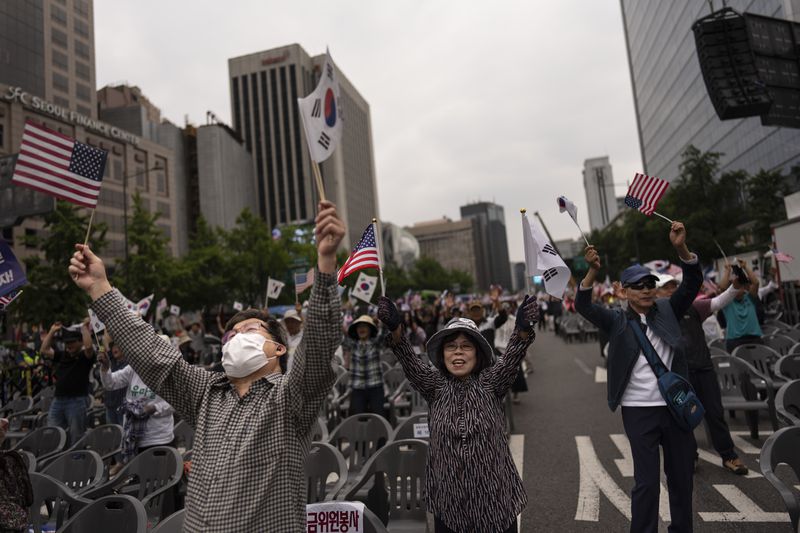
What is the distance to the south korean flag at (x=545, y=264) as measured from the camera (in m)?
3.70

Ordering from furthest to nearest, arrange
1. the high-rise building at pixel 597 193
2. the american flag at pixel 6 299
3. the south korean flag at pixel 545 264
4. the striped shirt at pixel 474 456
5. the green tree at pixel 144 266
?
the high-rise building at pixel 597 193 → the green tree at pixel 144 266 → the american flag at pixel 6 299 → the south korean flag at pixel 545 264 → the striped shirt at pixel 474 456

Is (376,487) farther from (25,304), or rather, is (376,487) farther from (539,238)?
(25,304)

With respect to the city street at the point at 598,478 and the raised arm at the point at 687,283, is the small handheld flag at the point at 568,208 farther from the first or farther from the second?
the city street at the point at 598,478

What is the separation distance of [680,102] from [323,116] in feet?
210

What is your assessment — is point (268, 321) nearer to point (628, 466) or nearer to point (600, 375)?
point (628, 466)

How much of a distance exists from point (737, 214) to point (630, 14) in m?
56.5

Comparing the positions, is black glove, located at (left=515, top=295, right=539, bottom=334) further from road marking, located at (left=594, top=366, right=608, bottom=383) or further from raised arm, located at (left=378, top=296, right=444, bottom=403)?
road marking, located at (left=594, top=366, right=608, bottom=383)

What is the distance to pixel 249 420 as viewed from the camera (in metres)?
1.94

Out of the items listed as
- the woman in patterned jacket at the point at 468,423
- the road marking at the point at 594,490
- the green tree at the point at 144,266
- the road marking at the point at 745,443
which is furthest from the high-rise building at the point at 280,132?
the woman in patterned jacket at the point at 468,423

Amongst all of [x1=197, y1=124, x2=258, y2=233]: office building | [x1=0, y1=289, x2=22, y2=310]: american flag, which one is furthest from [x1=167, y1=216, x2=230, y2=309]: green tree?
[x1=197, y1=124, x2=258, y2=233]: office building

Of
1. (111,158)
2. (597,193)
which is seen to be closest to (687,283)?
(111,158)

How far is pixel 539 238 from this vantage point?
386 centimetres

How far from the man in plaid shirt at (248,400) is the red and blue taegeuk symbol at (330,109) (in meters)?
1.32

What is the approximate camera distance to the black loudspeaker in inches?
522
